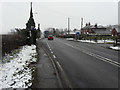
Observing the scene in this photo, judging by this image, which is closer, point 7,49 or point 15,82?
point 15,82

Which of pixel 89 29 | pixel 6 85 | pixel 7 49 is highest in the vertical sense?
pixel 89 29

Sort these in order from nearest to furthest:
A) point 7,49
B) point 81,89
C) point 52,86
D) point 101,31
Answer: point 81,89
point 52,86
point 7,49
point 101,31

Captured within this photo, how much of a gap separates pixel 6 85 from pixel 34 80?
112cm

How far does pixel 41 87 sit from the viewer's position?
16.9 ft

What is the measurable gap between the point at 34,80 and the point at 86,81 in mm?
2195

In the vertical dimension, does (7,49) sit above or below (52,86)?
above

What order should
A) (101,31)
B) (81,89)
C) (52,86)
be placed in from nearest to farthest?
(81,89)
(52,86)
(101,31)

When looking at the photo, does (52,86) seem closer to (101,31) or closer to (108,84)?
(108,84)

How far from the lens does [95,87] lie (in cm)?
507

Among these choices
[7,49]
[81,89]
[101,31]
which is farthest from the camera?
[101,31]

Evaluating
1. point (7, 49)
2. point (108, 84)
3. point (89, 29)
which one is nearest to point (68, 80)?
point (108, 84)

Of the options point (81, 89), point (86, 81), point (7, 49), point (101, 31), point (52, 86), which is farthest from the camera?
point (101, 31)

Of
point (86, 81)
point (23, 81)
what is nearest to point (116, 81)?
point (86, 81)

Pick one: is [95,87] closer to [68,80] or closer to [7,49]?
[68,80]
